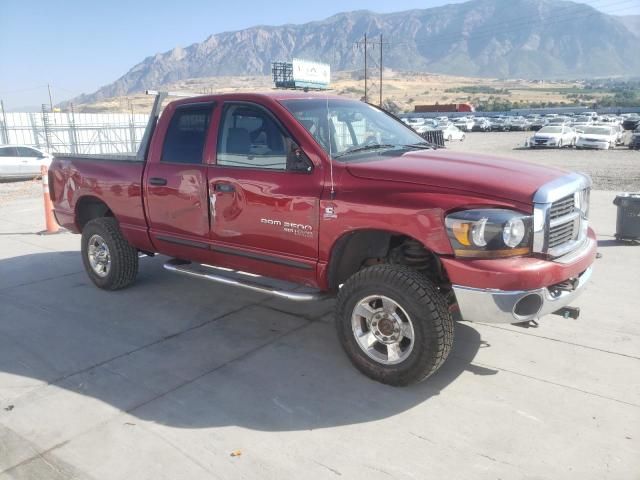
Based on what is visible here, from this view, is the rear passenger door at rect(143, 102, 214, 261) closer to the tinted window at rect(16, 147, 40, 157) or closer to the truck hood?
the truck hood

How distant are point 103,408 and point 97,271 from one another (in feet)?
8.97

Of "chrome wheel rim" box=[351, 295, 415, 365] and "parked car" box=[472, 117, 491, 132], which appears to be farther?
"parked car" box=[472, 117, 491, 132]

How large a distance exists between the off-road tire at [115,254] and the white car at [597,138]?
28948 mm

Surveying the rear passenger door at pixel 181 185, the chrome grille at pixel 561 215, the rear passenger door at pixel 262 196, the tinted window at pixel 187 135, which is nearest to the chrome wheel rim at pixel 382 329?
the rear passenger door at pixel 262 196

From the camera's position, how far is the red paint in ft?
11.5

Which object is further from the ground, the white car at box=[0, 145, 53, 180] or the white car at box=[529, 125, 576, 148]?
the white car at box=[0, 145, 53, 180]

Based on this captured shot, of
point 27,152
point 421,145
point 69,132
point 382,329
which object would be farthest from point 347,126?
point 69,132

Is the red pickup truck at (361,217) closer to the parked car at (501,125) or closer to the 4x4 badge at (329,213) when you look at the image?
the 4x4 badge at (329,213)

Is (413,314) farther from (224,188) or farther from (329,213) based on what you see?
(224,188)

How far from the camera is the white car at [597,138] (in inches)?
1153

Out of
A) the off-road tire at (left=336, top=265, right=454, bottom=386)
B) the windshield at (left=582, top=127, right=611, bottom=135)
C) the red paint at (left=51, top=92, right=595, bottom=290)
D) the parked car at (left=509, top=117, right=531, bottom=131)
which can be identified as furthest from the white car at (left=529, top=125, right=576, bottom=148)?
the off-road tire at (left=336, top=265, right=454, bottom=386)

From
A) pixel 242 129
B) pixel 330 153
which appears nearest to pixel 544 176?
pixel 330 153

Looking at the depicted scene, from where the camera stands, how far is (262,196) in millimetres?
4355

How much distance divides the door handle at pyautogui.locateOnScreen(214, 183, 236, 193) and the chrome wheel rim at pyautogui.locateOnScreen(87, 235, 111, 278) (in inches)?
76.1
